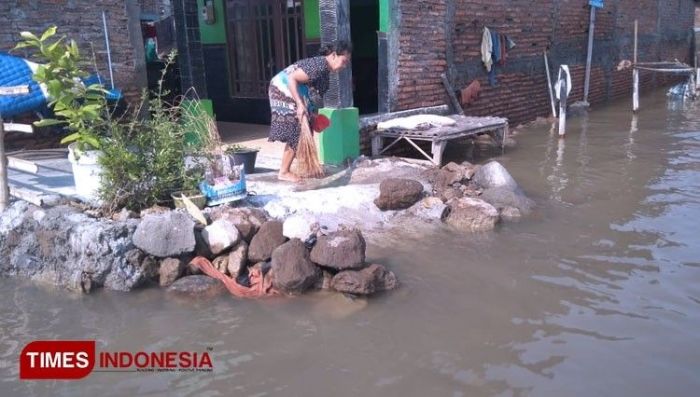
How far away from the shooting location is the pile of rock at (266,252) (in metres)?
4.57

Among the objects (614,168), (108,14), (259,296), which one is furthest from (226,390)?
(614,168)

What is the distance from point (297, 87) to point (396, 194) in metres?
1.54

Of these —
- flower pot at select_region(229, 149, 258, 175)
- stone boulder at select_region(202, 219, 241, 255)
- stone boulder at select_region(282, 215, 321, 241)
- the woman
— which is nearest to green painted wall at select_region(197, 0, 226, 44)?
flower pot at select_region(229, 149, 258, 175)

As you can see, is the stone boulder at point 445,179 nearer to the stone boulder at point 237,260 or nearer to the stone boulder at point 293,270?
the stone boulder at point 293,270

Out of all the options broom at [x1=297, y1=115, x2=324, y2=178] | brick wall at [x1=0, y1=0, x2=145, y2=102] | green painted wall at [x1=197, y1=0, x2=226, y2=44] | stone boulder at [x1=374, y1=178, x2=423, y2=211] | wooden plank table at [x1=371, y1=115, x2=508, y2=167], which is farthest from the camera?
green painted wall at [x1=197, y1=0, x2=226, y2=44]

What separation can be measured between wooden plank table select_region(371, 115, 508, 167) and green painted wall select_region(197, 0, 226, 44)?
155 inches

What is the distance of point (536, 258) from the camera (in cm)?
523

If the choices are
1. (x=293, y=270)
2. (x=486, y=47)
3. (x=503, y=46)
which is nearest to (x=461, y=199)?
(x=293, y=270)

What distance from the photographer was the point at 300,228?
4.93 m

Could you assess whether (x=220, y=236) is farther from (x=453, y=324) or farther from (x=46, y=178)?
(x=46, y=178)

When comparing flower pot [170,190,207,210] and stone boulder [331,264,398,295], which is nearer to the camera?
stone boulder [331,264,398,295]

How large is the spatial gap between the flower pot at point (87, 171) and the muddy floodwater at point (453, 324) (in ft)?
3.11

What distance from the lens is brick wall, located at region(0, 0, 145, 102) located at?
22.5 feet

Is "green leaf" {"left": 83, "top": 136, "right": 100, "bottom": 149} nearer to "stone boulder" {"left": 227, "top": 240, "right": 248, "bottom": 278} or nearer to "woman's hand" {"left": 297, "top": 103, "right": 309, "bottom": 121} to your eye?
"stone boulder" {"left": 227, "top": 240, "right": 248, "bottom": 278}
